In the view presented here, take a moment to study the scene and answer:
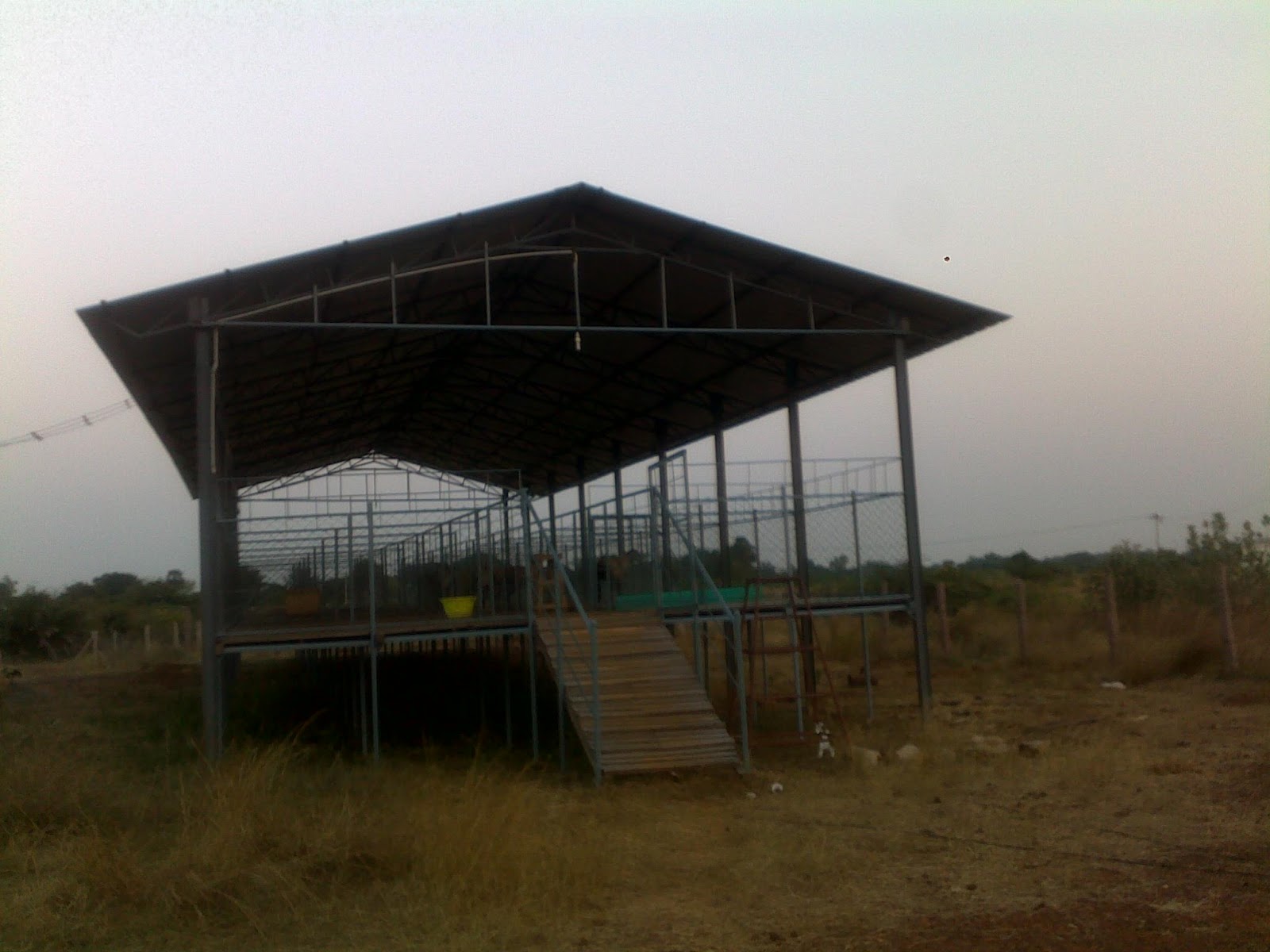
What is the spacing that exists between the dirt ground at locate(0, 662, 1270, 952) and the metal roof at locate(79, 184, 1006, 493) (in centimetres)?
596

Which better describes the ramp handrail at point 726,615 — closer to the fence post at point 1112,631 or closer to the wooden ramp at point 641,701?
the wooden ramp at point 641,701

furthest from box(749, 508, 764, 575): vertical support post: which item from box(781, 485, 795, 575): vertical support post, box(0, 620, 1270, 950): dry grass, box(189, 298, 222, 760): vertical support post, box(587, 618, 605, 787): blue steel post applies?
box(189, 298, 222, 760): vertical support post

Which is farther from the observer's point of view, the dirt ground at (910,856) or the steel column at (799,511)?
the steel column at (799,511)

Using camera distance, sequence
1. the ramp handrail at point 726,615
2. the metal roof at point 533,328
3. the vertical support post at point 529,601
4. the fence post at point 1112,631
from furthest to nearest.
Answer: the fence post at point 1112,631 → the metal roof at point 533,328 → the vertical support post at point 529,601 → the ramp handrail at point 726,615

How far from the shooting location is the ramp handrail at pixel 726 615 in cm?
1416

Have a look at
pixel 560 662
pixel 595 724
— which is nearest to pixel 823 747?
pixel 595 724

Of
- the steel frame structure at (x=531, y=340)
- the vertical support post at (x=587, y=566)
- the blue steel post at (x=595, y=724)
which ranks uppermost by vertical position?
the steel frame structure at (x=531, y=340)

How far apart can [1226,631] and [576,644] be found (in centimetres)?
1163

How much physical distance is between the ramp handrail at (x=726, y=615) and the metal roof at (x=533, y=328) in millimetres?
2480

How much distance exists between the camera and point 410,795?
38.6 feet

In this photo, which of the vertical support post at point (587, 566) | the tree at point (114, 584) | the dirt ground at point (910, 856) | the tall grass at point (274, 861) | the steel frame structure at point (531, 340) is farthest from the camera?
the tree at point (114, 584)

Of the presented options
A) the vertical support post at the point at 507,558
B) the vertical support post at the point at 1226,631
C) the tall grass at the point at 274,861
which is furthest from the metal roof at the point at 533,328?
the vertical support post at the point at 1226,631

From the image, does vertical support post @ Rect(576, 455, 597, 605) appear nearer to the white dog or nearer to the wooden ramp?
the wooden ramp

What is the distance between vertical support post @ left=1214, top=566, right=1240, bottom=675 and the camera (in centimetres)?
2038
